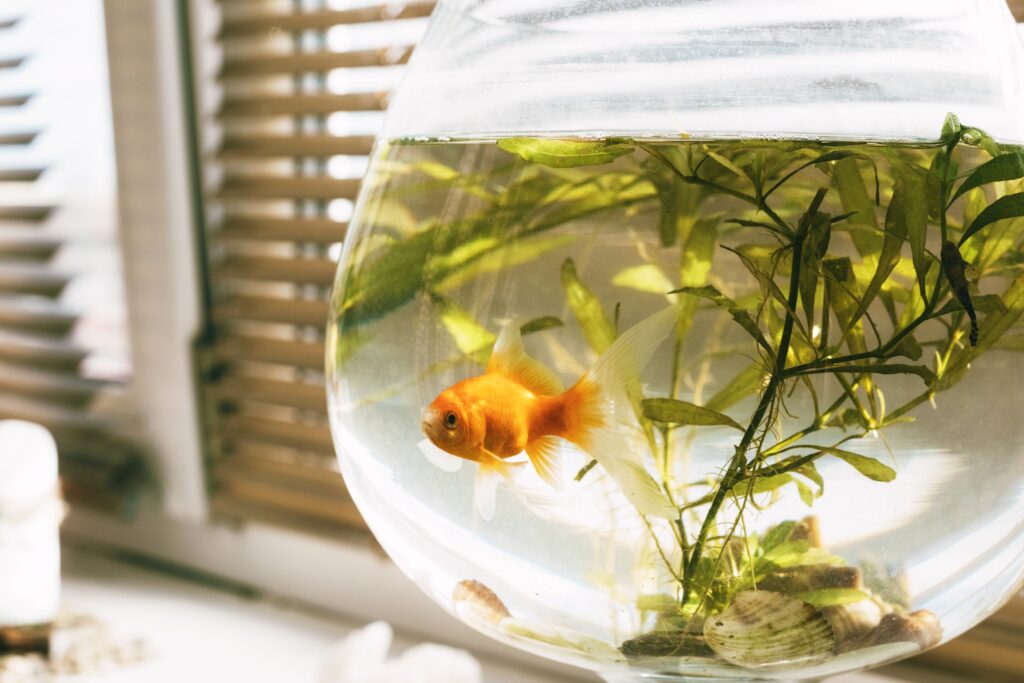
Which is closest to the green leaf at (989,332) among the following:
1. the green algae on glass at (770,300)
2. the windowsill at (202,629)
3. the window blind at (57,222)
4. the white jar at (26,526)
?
the green algae on glass at (770,300)

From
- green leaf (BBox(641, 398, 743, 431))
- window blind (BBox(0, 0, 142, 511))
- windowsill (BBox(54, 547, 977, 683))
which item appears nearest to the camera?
green leaf (BBox(641, 398, 743, 431))

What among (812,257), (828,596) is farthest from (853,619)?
(812,257)

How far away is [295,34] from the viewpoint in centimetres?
122

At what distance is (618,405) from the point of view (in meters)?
0.34

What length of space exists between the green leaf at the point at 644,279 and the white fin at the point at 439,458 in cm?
8

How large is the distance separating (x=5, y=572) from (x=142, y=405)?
30cm

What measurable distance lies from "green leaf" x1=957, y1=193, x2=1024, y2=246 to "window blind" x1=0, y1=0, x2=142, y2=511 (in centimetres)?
131

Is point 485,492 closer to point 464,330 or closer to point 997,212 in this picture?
point 464,330

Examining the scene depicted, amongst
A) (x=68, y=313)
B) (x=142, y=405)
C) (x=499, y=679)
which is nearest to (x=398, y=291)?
(x=499, y=679)

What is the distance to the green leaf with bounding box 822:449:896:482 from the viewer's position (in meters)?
0.33

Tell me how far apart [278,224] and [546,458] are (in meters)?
0.91

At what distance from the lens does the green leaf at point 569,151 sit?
1.15ft

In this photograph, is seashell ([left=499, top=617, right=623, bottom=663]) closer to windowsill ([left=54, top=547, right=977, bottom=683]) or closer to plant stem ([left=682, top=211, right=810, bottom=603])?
plant stem ([left=682, top=211, right=810, bottom=603])

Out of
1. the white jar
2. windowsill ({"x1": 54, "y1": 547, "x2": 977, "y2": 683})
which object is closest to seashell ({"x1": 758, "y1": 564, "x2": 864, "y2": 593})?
windowsill ({"x1": 54, "y1": 547, "x2": 977, "y2": 683})
